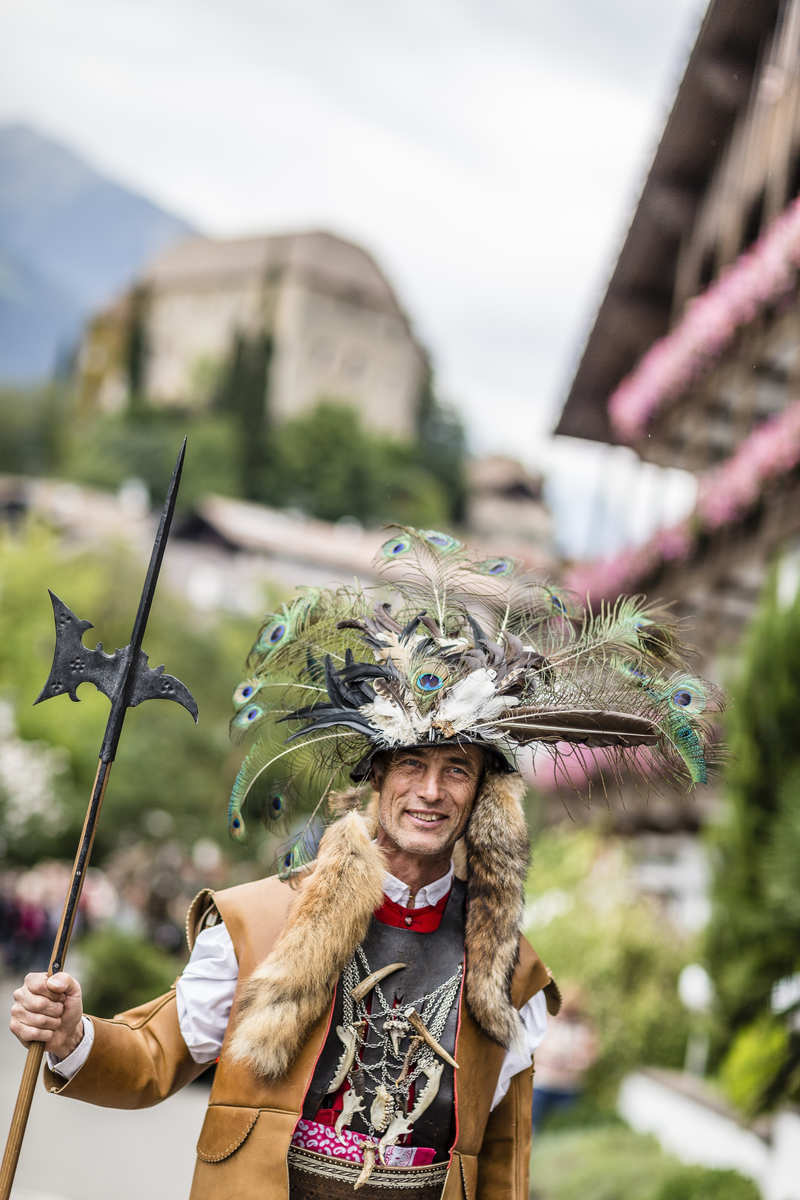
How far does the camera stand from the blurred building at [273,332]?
292 ft

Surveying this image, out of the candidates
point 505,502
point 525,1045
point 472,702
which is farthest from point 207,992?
point 505,502

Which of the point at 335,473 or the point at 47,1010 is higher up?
the point at 335,473

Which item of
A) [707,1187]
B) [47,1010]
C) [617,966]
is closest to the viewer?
[47,1010]

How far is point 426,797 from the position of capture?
11.6ft

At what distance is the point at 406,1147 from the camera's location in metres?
3.48

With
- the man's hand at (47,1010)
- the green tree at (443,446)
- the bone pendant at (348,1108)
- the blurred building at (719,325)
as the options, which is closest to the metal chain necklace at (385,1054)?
the bone pendant at (348,1108)

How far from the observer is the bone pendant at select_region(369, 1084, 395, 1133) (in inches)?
135

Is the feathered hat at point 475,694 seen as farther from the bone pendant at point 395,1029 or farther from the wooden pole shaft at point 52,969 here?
the wooden pole shaft at point 52,969

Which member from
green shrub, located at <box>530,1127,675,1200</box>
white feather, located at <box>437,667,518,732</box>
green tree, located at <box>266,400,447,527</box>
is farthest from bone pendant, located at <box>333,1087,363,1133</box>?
green tree, located at <box>266,400,447,527</box>

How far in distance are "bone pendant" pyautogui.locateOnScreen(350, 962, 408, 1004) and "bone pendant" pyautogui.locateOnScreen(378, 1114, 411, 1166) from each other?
0.28 metres

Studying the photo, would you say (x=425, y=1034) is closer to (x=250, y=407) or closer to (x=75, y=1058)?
(x=75, y=1058)

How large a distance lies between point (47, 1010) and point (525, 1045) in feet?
3.90

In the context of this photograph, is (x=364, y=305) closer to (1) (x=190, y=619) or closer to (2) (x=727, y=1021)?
(1) (x=190, y=619)

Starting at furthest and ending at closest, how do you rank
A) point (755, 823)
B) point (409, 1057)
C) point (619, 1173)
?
point (619, 1173) < point (755, 823) < point (409, 1057)
